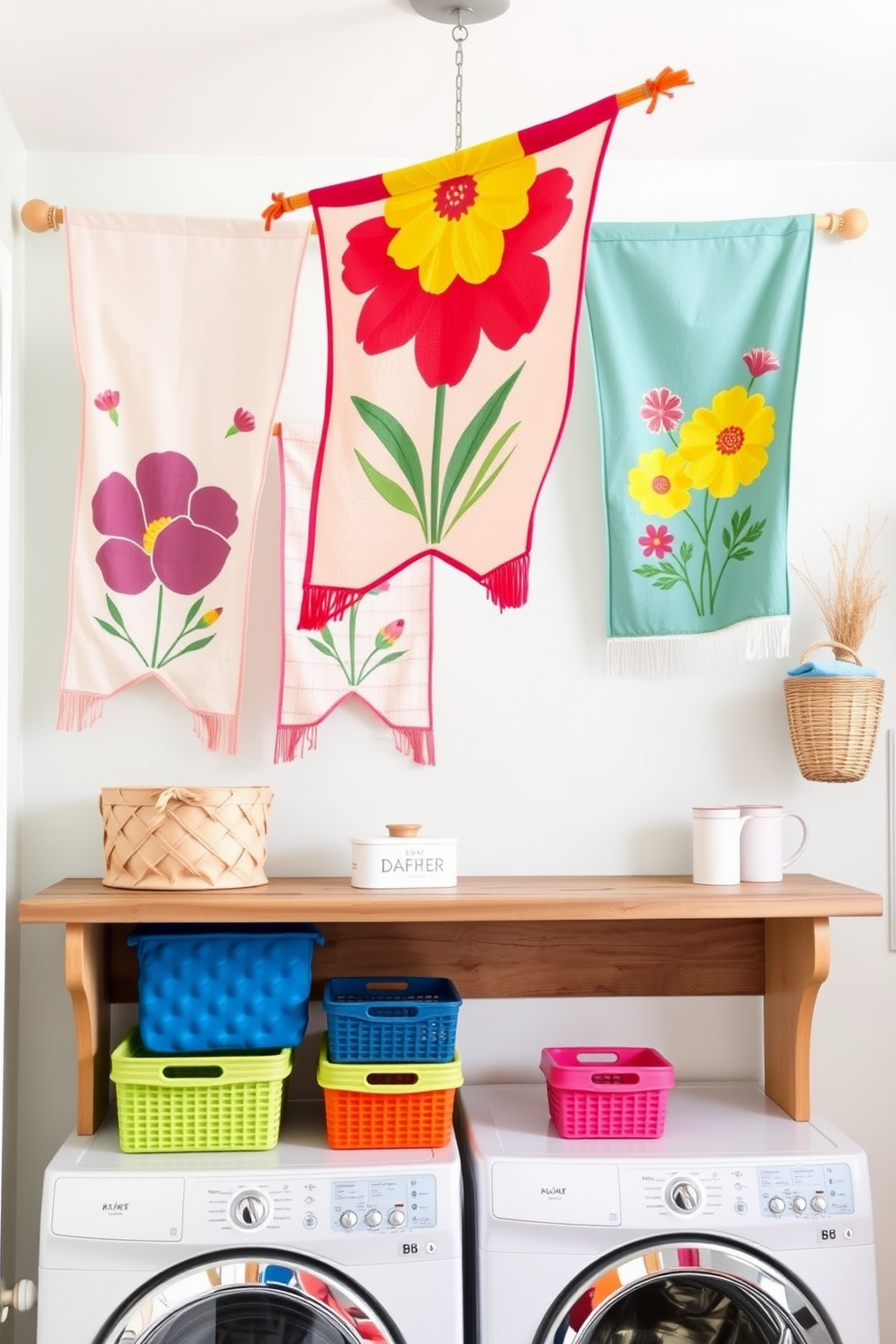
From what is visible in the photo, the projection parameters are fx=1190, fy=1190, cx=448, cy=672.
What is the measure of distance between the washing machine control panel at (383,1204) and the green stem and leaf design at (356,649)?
0.92 meters

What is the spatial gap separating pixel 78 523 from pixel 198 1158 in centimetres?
116

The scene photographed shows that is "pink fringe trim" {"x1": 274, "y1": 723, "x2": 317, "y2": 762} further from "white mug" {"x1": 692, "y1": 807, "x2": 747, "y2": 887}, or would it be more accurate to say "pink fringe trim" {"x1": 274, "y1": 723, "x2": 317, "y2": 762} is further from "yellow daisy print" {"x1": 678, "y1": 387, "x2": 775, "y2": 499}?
"yellow daisy print" {"x1": 678, "y1": 387, "x2": 775, "y2": 499}

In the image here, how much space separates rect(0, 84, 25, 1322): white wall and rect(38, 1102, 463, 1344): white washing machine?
40 centimetres

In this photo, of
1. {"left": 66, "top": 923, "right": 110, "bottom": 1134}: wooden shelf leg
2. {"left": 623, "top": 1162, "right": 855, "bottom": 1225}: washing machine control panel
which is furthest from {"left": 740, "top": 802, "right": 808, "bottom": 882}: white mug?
{"left": 66, "top": 923, "right": 110, "bottom": 1134}: wooden shelf leg

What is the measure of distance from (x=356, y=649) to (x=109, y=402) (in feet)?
2.19

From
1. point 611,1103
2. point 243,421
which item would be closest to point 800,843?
point 611,1103

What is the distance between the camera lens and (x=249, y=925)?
7.16ft

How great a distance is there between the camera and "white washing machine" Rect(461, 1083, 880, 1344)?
1895 millimetres

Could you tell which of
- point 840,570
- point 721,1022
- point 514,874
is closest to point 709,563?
point 840,570

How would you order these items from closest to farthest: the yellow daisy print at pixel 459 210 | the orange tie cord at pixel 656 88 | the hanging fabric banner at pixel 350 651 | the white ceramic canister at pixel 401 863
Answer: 1. the orange tie cord at pixel 656 88
2. the yellow daisy print at pixel 459 210
3. the white ceramic canister at pixel 401 863
4. the hanging fabric banner at pixel 350 651

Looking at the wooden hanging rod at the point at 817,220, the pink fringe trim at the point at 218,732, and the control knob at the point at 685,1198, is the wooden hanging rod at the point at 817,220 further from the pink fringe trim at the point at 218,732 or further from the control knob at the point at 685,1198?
the control knob at the point at 685,1198

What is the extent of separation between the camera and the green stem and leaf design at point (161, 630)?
2.29 meters

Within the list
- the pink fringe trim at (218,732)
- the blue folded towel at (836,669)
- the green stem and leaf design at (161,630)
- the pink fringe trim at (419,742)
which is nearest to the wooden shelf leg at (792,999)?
the blue folded towel at (836,669)

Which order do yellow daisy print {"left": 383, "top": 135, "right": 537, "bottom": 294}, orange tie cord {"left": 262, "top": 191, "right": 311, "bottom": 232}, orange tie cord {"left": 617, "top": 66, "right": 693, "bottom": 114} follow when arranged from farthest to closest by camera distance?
A: 1. orange tie cord {"left": 262, "top": 191, "right": 311, "bottom": 232}
2. yellow daisy print {"left": 383, "top": 135, "right": 537, "bottom": 294}
3. orange tie cord {"left": 617, "top": 66, "right": 693, "bottom": 114}
